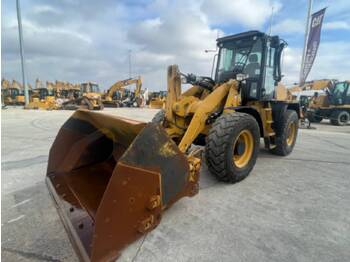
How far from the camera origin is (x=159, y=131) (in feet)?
6.24

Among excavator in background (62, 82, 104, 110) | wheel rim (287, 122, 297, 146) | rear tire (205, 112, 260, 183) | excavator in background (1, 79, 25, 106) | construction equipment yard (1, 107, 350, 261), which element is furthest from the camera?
excavator in background (1, 79, 25, 106)

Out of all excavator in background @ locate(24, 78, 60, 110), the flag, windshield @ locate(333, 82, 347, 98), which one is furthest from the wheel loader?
excavator in background @ locate(24, 78, 60, 110)

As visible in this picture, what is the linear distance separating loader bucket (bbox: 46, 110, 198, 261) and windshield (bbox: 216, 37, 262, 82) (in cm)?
268

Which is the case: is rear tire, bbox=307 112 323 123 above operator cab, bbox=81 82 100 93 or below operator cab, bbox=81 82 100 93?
below

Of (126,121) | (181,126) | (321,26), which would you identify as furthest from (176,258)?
(321,26)

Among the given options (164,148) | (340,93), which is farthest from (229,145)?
(340,93)

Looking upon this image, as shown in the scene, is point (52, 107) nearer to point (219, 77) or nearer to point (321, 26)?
point (219, 77)

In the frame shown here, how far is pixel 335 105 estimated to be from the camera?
14172 millimetres

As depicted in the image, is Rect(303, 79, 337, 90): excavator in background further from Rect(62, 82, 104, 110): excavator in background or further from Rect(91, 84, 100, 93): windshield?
Rect(91, 84, 100, 93): windshield

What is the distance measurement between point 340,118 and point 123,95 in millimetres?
22806

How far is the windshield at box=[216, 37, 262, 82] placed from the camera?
4.20 m

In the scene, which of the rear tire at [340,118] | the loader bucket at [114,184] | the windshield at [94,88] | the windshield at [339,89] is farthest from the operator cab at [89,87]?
the loader bucket at [114,184]

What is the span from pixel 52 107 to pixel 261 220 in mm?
23184

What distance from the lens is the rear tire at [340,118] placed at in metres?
13.9
